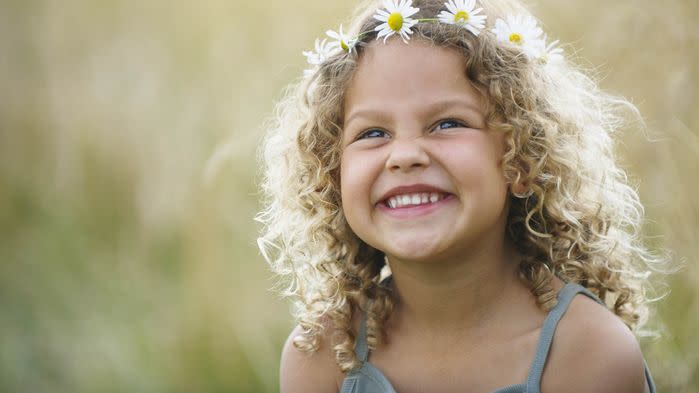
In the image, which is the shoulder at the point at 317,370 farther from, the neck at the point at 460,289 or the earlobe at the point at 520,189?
the earlobe at the point at 520,189

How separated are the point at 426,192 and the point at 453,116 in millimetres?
163

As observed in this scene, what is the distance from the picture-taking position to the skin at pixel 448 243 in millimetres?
1822

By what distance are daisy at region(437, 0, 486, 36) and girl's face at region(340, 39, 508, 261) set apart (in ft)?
0.24

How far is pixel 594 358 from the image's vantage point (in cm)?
181

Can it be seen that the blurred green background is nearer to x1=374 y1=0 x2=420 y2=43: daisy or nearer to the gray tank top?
the gray tank top

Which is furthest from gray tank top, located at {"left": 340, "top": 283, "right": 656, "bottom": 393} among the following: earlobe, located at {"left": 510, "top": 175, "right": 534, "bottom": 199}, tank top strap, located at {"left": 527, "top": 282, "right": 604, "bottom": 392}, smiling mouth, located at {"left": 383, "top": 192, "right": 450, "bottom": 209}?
smiling mouth, located at {"left": 383, "top": 192, "right": 450, "bottom": 209}

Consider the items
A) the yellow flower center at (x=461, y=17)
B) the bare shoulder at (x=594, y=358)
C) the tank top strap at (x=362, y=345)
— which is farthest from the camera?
the tank top strap at (x=362, y=345)

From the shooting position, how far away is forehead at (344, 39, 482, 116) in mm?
1832

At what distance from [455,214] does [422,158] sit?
14 cm

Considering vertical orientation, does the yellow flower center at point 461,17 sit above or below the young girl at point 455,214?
above

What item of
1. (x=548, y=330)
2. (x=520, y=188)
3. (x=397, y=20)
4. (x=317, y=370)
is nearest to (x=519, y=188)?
(x=520, y=188)

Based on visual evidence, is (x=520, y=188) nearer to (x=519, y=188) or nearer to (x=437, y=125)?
(x=519, y=188)

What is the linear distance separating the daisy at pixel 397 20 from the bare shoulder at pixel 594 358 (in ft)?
2.28

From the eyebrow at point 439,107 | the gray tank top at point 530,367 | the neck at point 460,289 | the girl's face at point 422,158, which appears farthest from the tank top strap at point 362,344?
the eyebrow at point 439,107
